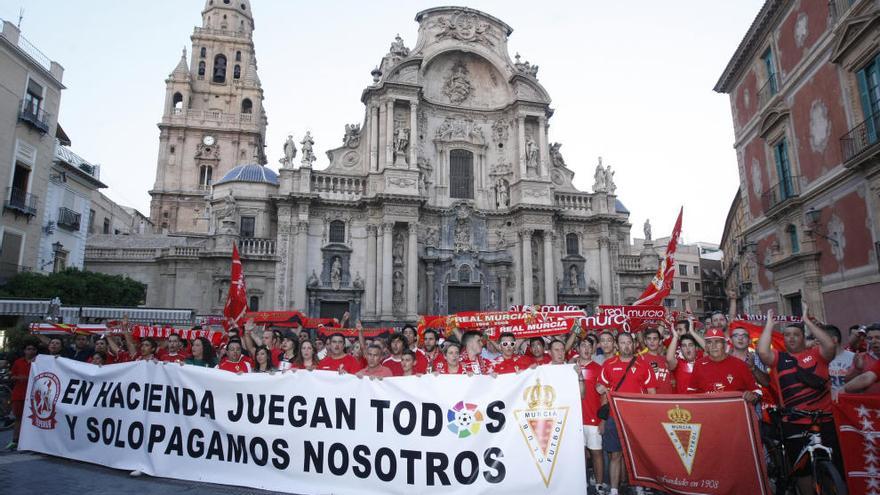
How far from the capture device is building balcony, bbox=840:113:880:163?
45.8ft

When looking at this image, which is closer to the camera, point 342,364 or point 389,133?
point 342,364

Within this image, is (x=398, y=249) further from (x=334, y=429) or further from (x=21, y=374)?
(x=334, y=429)

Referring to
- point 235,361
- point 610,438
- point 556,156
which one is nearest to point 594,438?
point 610,438

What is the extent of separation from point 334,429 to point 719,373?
15.5 feet

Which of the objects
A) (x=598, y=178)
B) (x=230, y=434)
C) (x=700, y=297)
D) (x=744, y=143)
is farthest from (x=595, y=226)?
(x=700, y=297)

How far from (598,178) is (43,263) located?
102 ft

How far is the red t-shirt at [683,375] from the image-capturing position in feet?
20.7

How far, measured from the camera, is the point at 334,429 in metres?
6.26

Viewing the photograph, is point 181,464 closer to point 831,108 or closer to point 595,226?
point 831,108

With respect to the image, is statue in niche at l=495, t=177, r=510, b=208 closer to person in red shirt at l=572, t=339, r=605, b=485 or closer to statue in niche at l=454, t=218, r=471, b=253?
statue in niche at l=454, t=218, r=471, b=253

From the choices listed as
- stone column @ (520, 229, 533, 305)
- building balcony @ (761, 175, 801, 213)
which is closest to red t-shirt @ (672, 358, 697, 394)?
building balcony @ (761, 175, 801, 213)

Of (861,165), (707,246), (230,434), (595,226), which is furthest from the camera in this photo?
Result: (707,246)

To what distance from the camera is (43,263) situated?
23953 millimetres

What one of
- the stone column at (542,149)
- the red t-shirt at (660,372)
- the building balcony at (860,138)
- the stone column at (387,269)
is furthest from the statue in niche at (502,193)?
the red t-shirt at (660,372)
